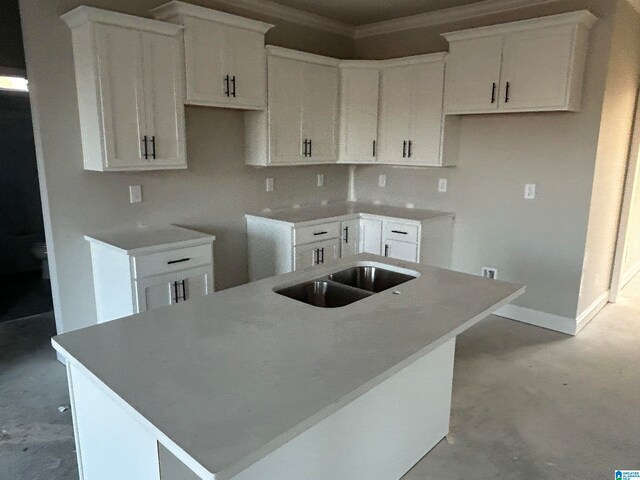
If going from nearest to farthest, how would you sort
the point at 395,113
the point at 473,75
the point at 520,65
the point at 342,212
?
the point at 520,65 → the point at 473,75 → the point at 395,113 → the point at 342,212

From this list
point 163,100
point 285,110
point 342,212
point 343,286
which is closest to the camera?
point 343,286

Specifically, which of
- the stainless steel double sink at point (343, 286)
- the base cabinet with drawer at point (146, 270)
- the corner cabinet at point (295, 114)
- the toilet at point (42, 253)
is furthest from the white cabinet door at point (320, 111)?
the toilet at point (42, 253)

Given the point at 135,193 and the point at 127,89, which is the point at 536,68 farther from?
the point at 135,193

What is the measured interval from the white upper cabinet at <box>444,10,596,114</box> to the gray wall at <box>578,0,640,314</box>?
328mm

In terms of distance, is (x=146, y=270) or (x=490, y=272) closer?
(x=146, y=270)

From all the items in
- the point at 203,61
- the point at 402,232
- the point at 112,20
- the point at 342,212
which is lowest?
the point at 402,232

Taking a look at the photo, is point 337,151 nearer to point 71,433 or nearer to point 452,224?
point 452,224

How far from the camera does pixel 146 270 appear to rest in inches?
116

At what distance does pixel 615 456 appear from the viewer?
2.37 m

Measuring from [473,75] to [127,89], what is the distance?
267 cm

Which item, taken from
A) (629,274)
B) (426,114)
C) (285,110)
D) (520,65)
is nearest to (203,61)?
(285,110)

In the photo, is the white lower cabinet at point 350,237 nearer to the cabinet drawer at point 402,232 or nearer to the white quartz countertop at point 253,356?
the cabinet drawer at point 402,232

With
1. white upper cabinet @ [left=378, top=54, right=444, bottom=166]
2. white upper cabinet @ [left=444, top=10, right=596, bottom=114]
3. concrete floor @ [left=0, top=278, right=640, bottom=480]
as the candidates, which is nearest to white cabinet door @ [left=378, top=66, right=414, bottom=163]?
white upper cabinet @ [left=378, top=54, right=444, bottom=166]

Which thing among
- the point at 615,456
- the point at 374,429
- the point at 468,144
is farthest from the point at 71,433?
the point at 468,144
